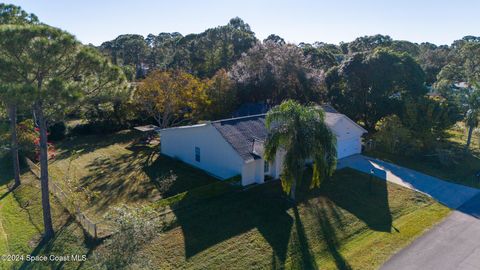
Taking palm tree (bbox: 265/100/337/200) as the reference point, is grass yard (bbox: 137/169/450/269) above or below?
below

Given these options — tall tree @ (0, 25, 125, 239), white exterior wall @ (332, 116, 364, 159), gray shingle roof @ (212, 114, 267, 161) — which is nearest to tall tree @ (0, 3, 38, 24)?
tall tree @ (0, 25, 125, 239)

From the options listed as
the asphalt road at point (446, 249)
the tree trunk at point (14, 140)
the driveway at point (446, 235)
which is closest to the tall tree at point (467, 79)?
the driveway at point (446, 235)

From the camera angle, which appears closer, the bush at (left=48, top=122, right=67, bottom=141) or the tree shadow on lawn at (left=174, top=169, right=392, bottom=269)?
the tree shadow on lawn at (left=174, top=169, right=392, bottom=269)

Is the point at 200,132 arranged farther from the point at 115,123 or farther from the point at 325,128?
the point at 115,123

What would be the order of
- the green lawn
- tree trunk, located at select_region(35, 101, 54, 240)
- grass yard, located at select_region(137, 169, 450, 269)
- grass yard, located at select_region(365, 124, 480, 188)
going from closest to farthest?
1. grass yard, located at select_region(137, 169, 450, 269)
2. the green lawn
3. tree trunk, located at select_region(35, 101, 54, 240)
4. grass yard, located at select_region(365, 124, 480, 188)

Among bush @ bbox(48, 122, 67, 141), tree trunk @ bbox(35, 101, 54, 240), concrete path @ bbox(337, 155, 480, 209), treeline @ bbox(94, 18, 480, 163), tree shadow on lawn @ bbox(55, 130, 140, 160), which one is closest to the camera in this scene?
tree trunk @ bbox(35, 101, 54, 240)

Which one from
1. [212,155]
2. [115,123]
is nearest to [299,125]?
[212,155]

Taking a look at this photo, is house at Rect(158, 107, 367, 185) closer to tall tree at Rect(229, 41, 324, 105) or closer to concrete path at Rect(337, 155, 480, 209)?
concrete path at Rect(337, 155, 480, 209)
